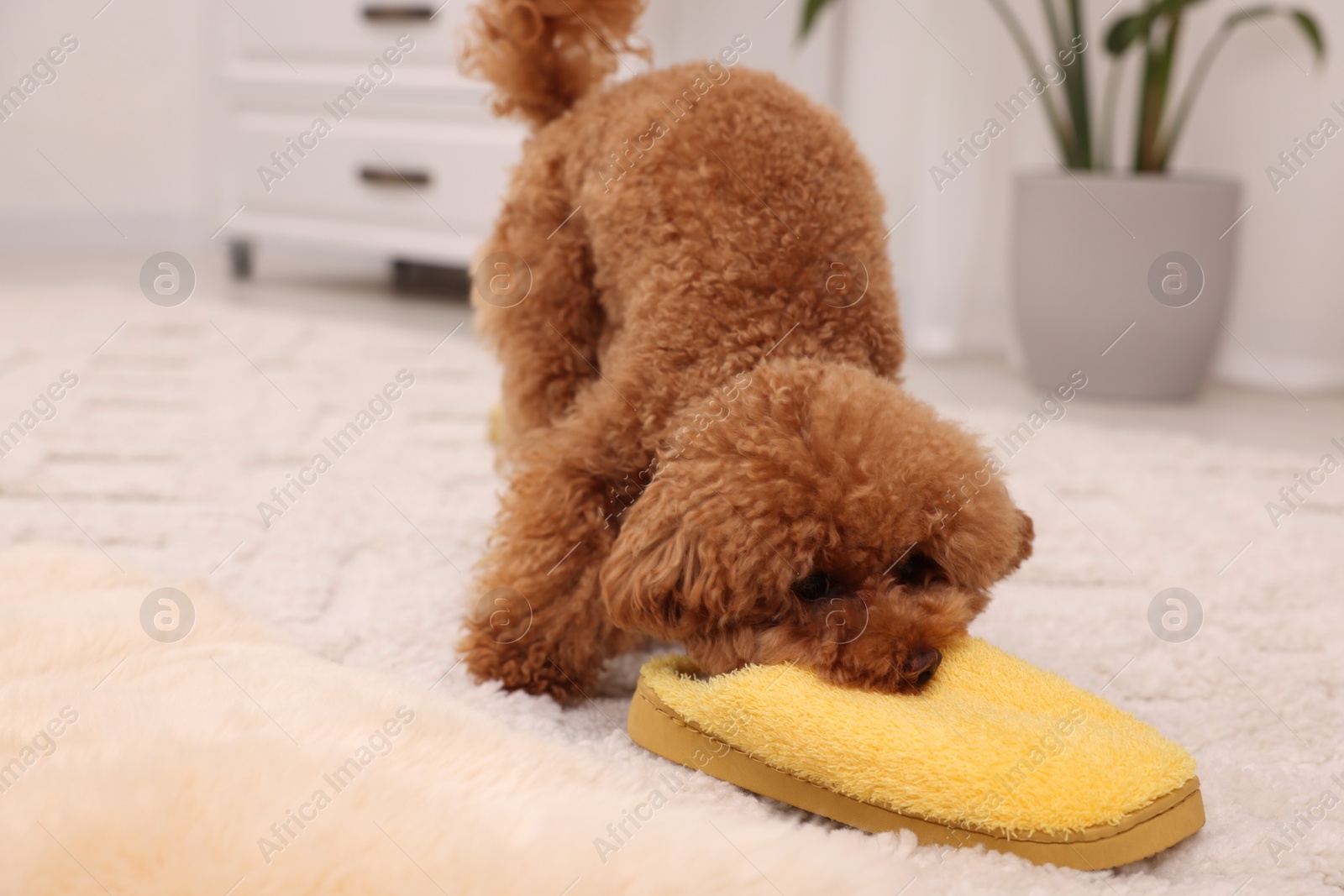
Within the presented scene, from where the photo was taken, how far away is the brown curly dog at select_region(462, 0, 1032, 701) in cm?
86

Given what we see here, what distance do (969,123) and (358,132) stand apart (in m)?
1.65

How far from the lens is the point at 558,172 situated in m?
1.27

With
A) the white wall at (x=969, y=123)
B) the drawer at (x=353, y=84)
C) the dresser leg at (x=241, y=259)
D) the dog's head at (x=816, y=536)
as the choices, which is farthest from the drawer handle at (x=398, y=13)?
the dog's head at (x=816, y=536)

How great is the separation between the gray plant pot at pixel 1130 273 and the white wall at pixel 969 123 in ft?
0.90

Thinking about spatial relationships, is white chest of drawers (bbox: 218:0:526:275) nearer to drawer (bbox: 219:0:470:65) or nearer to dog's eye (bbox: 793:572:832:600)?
drawer (bbox: 219:0:470:65)

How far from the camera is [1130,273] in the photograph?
2.41 m

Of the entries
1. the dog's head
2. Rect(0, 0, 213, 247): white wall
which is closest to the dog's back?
the dog's head

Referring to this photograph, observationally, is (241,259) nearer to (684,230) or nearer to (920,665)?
(684,230)

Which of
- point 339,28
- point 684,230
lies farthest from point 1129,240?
point 339,28

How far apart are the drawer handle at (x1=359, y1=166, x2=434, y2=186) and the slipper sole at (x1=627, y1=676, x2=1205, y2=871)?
2.47 meters

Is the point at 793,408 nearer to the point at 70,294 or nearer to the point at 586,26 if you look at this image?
the point at 586,26

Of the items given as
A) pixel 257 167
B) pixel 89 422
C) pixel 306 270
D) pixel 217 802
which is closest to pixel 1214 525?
pixel 217 802

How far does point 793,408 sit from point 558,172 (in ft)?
1.67

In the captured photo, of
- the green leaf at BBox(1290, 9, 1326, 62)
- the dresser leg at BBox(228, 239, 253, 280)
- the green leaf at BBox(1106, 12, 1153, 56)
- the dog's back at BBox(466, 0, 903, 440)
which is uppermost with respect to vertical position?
the green leaf at BBox(1290, 9, 1326, 62)
